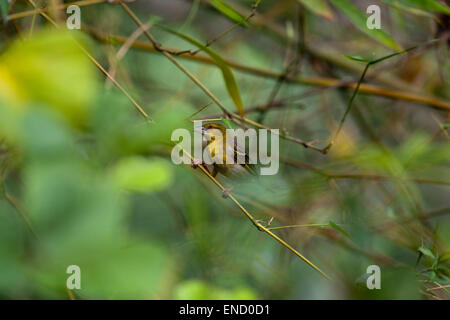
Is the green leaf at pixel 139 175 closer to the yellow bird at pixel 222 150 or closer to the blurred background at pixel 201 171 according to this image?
the blurred background at pixel 201 171

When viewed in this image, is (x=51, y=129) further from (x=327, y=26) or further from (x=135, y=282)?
(x=327, y=26)

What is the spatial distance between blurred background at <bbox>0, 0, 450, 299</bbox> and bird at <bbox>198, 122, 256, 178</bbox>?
35 millimetres

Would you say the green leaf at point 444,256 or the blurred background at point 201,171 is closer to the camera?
the blurred background at point 201,171

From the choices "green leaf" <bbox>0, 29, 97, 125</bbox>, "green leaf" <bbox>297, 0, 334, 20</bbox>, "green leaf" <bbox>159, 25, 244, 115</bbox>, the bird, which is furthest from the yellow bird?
"green leaf" <bbox>0, 29, 97, 125</bbox>

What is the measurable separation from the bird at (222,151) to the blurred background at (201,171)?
1.4 inches

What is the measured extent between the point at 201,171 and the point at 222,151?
0.93 feet

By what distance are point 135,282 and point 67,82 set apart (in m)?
0.11

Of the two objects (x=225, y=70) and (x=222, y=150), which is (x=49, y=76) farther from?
(x=222, y=150)

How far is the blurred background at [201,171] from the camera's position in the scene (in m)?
0.24

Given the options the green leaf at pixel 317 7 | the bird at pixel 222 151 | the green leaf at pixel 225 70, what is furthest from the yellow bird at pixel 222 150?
the green leaf at pixel 317 7

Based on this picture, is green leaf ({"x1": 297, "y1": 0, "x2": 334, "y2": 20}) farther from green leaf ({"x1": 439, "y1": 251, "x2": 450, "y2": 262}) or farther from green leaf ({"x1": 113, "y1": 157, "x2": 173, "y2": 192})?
green leaf ({"x1": 113, "y1": 157, "x2": 173, "y2": 192})

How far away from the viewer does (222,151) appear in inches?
45.6

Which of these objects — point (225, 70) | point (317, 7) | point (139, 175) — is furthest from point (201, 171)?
point (139, 175)
